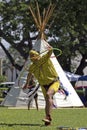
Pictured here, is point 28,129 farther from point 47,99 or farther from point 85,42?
point 85,42

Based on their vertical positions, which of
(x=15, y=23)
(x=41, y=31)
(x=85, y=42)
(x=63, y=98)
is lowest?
(x=85, y=42)

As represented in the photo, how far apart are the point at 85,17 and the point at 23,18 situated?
19.5 ft

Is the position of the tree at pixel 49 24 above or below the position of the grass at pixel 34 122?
below

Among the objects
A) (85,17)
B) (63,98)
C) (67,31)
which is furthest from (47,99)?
(67,31)

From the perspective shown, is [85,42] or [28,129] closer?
[28,129]

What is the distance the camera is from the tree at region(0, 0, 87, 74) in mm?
35812

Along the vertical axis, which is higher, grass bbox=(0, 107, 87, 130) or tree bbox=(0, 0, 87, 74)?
grass bbox=(0, 107, 87, 130)

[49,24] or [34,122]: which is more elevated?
[34,122]

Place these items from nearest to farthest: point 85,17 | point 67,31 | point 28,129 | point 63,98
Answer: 1. point 28,129
2. point 63,98
3. point 85,17
4. point 67,31

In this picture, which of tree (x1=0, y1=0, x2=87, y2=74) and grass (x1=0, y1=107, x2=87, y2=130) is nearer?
grass (x1=0, y1=107, x2=87, y2=130)

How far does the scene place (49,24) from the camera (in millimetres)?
36281

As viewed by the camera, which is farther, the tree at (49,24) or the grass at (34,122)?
the tree at (49,24)

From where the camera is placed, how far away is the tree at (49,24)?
35.8 meters

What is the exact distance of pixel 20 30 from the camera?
39.7m
